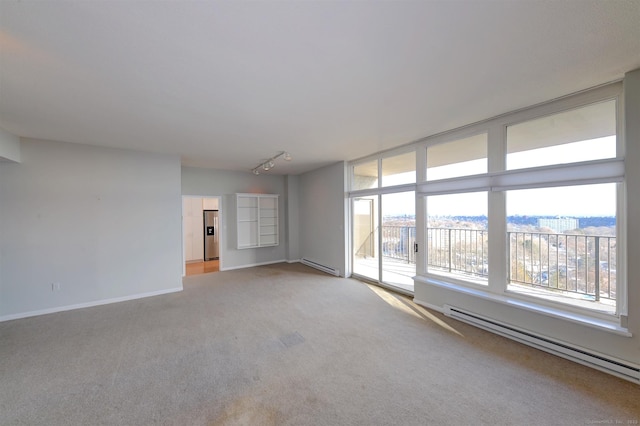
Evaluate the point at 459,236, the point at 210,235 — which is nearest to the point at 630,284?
the point at 459,236

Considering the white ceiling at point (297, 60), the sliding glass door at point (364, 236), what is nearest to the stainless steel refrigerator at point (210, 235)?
the sliding glass door at point (364, 236)

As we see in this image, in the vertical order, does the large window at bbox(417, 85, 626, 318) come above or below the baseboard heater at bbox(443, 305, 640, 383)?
above

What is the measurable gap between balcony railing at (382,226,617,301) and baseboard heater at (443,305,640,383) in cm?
58

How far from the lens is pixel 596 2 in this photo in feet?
4.54

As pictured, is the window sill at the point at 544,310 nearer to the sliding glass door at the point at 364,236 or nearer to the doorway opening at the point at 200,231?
the sliding glass door at the point at 364,236

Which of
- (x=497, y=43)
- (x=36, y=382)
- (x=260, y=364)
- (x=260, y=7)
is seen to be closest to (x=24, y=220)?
(x=36, y=382)

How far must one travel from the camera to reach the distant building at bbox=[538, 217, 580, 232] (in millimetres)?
2621

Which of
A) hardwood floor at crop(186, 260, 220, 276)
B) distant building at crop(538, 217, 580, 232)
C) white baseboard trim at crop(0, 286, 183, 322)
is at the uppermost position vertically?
distant building at crop(538, 217, 580, 232)

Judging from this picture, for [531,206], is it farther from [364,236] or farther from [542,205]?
[364,236]

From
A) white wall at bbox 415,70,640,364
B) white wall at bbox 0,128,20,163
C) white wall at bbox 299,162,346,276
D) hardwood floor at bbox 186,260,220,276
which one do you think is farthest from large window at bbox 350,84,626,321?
white wall at bbox 0,128,20,163

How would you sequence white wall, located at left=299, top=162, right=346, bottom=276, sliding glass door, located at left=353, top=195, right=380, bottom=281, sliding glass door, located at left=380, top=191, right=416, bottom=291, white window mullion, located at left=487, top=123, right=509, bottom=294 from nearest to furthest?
white window mullion, located at left=487, top=123, right=509, bottom=294 → sliding glass door, located at left=380, top=191, right=416, bottom=291 → sliding glass door, located at left=353, top=195, right=380, bottom=281 → white wall, located at left=299, top=162, right=346, bottom=276

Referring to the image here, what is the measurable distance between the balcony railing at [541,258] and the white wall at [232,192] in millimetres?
4734

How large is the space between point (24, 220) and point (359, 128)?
5283 mm

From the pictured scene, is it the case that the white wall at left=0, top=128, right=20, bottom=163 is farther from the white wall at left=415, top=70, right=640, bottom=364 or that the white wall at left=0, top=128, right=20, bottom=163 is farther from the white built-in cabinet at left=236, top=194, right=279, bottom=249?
the white wall at left=415, top=70, right=640, bottom=364
